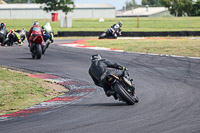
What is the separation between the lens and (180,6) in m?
95.9

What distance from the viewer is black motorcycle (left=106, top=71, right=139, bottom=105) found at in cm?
823

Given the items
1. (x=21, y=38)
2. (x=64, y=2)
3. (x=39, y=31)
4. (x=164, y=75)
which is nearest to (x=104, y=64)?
(x=164, y=75)

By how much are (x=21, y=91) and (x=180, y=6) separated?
88.7 meters

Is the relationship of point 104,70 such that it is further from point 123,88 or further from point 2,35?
point 2,35

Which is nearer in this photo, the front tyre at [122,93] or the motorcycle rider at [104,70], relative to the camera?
the front tyre at [122,93]

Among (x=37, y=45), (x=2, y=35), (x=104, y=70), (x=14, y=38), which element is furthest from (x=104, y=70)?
(x=14, y=38)

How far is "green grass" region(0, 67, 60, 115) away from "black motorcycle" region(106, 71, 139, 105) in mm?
1887

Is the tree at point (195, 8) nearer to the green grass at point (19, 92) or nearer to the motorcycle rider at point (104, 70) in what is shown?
the green grass at point (19, 92)

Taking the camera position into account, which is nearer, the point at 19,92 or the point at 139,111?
the point at 139,111

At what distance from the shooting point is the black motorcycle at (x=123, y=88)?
27.0 feet

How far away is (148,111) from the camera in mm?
7762

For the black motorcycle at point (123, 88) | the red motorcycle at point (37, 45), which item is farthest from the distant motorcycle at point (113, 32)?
the black motorcycle at point (123, 88)

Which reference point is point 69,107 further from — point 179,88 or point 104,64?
point 179,88

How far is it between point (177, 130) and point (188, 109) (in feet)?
5.42
